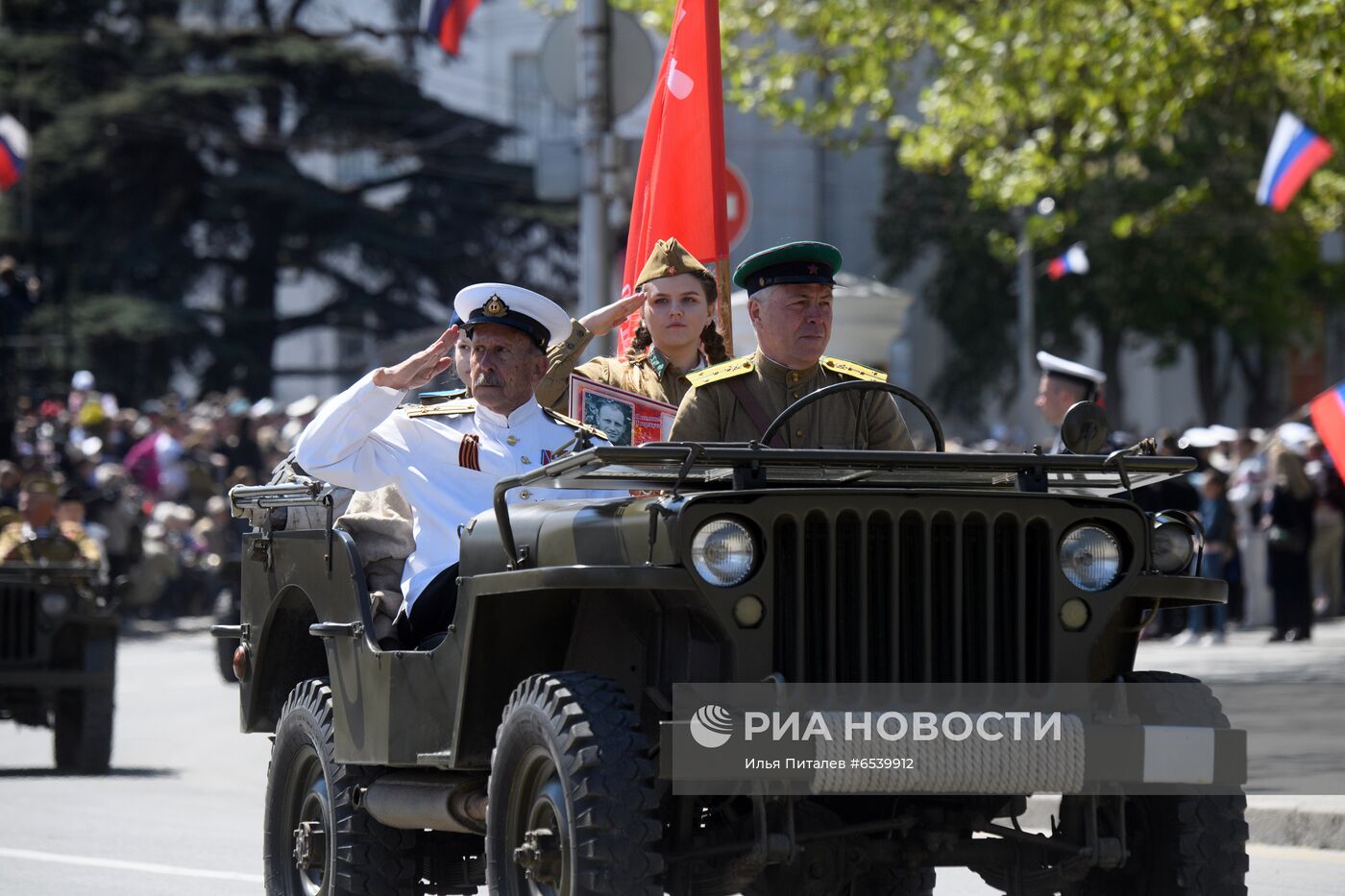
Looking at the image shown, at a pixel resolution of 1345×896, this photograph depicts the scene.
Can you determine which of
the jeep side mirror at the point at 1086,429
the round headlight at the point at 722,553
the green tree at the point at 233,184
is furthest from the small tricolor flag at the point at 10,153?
the round headlight at the point at 722,553

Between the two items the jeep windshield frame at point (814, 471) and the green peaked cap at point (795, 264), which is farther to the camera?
the green peaked cap at point (795, 264)

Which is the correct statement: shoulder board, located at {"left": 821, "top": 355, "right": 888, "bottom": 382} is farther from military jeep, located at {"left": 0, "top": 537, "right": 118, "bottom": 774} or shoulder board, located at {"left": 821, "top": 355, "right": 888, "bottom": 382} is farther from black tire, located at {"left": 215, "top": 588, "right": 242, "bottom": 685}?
military jeep, located at {"left": 0, "top": 537, "right": 118, "bottom": 774}

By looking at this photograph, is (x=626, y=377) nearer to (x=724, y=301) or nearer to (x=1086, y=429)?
(x=724, y=301)

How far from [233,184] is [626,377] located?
117 ft

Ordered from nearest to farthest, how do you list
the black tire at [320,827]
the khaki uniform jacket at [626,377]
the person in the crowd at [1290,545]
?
the black tire at [320,827], the khaki uniform jacket at [626,377], the person in the crowd at [1290,545]

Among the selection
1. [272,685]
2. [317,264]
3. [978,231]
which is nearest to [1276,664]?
[272,685]

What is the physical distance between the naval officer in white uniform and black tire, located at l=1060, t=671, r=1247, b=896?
2007 mm

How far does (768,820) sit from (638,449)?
2.84ft

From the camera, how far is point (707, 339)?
8320mm

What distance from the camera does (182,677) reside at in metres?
21.4

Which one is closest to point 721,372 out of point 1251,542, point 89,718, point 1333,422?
point 1333,422

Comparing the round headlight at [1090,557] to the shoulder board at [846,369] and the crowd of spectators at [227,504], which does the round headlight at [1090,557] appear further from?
the crowd of spectators at [227,504]

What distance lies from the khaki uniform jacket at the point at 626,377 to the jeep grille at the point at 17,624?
7001mm

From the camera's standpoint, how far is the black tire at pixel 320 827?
267 inches
